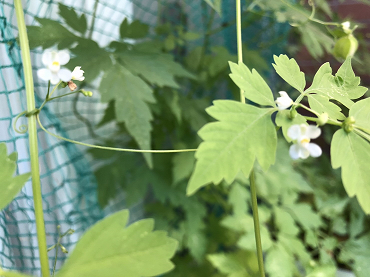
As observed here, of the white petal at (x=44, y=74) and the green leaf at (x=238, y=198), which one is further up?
the white petal at (x=44, y=74)

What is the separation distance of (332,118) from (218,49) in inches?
23.1

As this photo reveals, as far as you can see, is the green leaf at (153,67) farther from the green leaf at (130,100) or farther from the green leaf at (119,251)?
the green leaf at (119,251)

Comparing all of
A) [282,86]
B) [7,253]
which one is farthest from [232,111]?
[282,86]

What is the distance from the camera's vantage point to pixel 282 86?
4.31ft

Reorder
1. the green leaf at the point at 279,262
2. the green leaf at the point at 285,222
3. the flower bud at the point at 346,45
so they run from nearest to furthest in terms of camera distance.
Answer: the flower bud at the point at 346,45 → the green leaf at the point at 279,262 → the green leaf at the point at 285,222

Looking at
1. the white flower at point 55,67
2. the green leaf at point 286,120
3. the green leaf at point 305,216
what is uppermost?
the white flower at point 55,67

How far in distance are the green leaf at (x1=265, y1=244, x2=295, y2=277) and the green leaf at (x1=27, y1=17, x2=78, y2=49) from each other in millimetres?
754

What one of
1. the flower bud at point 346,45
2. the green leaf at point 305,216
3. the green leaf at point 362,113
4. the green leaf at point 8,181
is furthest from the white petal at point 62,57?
the green leaf at point 305,216

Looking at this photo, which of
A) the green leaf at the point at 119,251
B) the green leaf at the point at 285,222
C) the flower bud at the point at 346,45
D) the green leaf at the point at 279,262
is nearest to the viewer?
the green leaf at the point at 119,251

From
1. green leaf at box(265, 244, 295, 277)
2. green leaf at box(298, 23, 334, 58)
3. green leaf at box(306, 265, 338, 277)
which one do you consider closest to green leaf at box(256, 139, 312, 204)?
green leaf at box(265, 244, 295, 277)

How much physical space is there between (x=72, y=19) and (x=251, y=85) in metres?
0.50

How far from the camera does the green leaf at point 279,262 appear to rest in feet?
2.36

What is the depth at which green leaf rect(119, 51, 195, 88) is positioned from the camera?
2.04 ft

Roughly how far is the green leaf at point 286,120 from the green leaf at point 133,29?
512 mm
